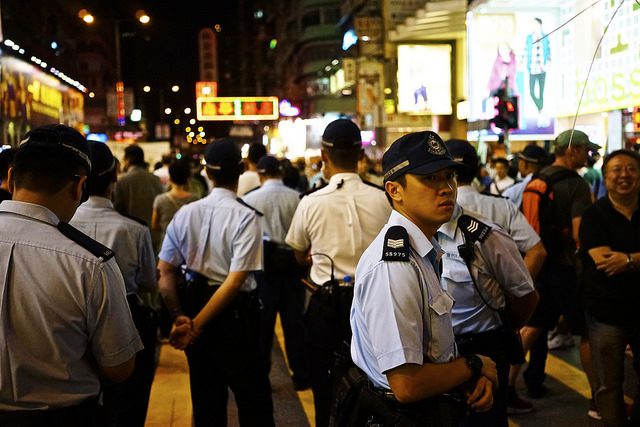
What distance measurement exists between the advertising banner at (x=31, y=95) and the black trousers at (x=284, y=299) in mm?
15969

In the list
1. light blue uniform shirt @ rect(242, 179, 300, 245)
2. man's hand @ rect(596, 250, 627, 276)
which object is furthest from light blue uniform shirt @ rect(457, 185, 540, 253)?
light blue uniform shirt @ rect(242, 179, 300, 245)

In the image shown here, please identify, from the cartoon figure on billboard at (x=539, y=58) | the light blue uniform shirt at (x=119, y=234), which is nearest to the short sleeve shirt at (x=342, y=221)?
the light blue uniform shirt at (x=119, y=234)

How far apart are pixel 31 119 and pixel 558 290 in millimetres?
21892

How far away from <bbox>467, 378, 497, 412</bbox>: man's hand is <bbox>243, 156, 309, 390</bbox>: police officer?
4397 millimetres

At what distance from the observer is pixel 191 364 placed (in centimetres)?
453

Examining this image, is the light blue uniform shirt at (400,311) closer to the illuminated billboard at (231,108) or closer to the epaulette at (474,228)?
the epaulette at (474,228)

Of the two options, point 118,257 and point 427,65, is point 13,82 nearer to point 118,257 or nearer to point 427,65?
point 427,65

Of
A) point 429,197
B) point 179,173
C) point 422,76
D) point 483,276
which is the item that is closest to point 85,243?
point 429,197

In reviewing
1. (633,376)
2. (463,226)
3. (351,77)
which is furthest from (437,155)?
→ (351,77)

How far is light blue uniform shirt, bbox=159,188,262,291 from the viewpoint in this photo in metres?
4.51

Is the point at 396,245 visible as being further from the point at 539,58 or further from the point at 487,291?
the point at 539,58

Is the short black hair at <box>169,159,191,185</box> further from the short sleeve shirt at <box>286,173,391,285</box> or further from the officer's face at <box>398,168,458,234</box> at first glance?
the officer's face at <box>398,168,458,234</box>

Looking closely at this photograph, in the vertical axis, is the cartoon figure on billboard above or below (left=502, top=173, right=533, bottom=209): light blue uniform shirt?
above

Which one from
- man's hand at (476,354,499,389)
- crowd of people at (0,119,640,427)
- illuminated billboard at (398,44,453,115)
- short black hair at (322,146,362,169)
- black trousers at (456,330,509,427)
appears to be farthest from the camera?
illuminated billboard at (398,44,453,115)
